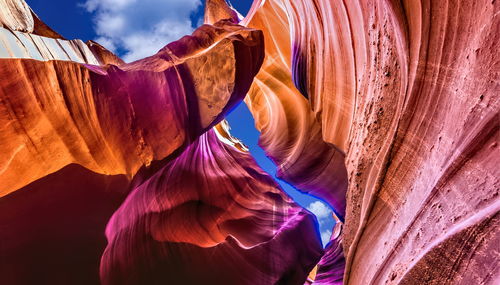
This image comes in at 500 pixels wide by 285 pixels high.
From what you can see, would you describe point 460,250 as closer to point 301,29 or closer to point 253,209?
point 301,29

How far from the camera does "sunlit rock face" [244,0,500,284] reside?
32.1 inches

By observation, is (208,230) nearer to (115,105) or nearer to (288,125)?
(115,105)

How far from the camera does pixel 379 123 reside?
1336 millimetres

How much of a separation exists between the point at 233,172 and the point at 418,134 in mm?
2329

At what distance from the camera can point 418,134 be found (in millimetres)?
1125

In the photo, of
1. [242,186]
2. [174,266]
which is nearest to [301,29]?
[242,186]

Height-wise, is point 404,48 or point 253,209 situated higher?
point 404,48

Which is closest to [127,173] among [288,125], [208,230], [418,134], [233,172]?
[208,230]

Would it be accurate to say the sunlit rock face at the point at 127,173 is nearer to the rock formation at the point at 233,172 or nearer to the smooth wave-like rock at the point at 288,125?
the rock formation at the point at 233,172

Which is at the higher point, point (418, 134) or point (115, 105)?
point (115, 105)

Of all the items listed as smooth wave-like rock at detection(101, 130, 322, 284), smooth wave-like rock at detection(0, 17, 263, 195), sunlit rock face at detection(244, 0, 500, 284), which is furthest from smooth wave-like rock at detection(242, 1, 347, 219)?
sunlit rock face at detection(244, 0, 500, 284)

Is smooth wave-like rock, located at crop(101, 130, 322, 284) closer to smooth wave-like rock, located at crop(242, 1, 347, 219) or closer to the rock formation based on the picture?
the rock formation

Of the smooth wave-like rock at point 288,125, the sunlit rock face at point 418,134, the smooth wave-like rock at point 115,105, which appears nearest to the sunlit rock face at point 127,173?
the smooth wave-like rock at point 115,105

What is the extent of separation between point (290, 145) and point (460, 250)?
285 cm
